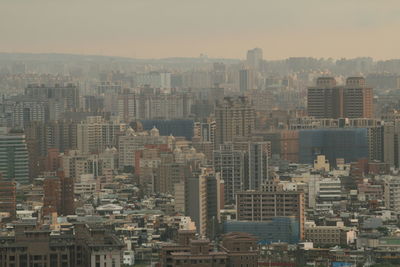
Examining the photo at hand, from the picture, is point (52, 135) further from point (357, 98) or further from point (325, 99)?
point (357, 98)

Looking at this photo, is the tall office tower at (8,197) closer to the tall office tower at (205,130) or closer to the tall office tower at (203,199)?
the tall office tower at (203,199)

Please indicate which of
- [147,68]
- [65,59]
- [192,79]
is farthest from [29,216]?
[192,79]

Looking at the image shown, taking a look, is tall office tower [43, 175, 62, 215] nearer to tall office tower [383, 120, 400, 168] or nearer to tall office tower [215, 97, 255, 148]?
tall office tower [383, 120, 400, 168]

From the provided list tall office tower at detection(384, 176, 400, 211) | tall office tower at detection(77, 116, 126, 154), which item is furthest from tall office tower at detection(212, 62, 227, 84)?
tall office tower at detection(384, 176, 400, 211)

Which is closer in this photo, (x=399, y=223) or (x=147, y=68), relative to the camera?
(x=399, y=223)

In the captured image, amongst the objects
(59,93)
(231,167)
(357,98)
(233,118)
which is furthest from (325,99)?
(231,167)

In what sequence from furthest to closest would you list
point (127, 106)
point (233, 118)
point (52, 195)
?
1. point (127, 106)
2. point (233, 118)
3. point (52, 195)

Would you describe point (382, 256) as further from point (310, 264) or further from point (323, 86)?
point (323, 86)
